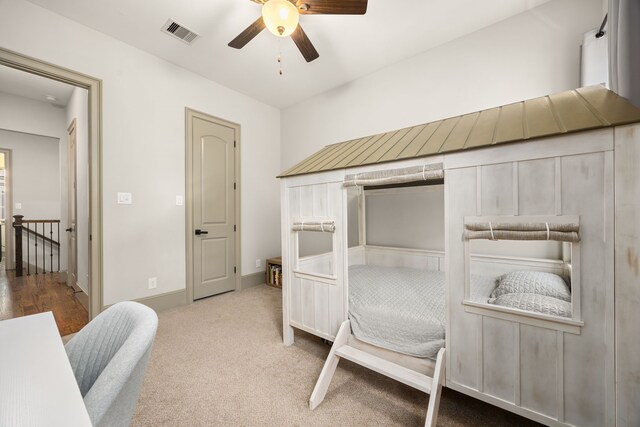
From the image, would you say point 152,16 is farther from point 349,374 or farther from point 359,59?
point 349,374

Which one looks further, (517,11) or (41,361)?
(517,11)

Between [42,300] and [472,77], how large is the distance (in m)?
5.77

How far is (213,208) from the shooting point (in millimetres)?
3521

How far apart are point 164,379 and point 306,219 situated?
1516mm

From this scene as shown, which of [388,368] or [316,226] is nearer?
[388,368]

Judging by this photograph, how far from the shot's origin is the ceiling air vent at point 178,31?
8.09 feet

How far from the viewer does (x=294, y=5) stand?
1812 mm

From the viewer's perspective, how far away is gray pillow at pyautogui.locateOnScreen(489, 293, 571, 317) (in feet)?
3.86

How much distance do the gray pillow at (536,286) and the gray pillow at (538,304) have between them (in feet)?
1.12

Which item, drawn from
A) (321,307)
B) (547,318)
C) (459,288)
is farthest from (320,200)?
(547,318)

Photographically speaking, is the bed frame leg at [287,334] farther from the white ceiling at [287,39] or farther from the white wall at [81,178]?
the white ceiling at [287,39]

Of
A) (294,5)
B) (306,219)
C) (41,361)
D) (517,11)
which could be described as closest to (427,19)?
(517,11)

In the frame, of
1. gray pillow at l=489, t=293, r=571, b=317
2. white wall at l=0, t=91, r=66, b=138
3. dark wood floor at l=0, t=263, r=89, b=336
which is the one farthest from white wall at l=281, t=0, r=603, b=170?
white wall at l=0, t=91, r=66, b=138

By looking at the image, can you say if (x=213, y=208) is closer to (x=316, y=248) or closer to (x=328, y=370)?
(x=316, y=248)
